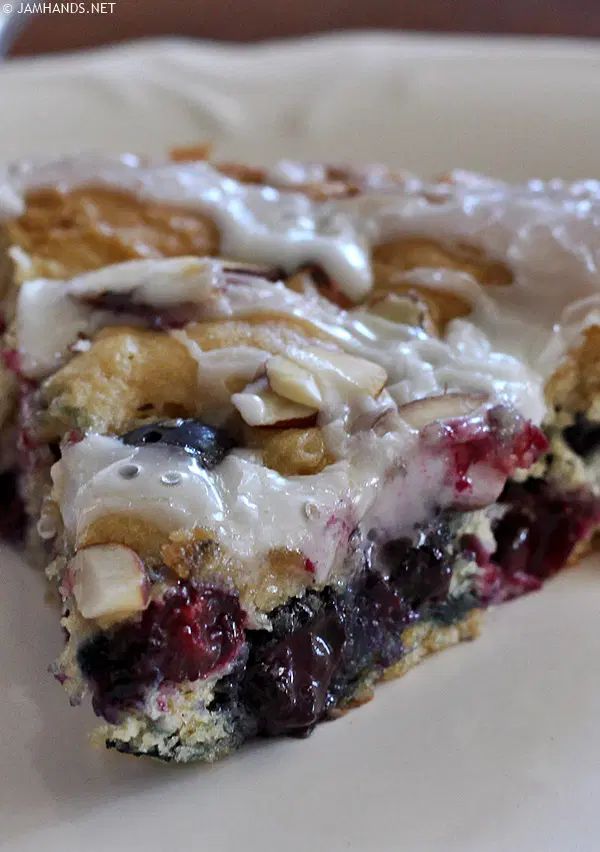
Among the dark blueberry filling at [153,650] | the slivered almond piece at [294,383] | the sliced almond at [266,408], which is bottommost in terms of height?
the dark blueberry filling at [153,650]

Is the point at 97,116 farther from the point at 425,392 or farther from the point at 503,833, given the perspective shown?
the point at 503,833

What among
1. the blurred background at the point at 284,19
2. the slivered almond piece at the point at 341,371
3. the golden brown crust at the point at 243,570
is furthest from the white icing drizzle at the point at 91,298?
the blurred background at the point at 284,19

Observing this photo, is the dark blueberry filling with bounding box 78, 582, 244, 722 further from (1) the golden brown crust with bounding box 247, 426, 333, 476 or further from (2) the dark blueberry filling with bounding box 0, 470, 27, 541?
(2) the dark blueberry filling with bounding box 0, 470, 27, 541

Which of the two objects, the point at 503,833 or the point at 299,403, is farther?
the point at 299,403

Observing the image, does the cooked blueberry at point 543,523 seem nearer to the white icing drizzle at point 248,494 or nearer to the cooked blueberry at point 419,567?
Result: the cooked blueberry at point 419,567

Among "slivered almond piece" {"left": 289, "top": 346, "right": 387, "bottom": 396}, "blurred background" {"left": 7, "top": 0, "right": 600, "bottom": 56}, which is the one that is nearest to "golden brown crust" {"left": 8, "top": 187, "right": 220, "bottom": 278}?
"slivered almond piece" {"left": 289, "top": 346, "right": 387, "bottom": 396}

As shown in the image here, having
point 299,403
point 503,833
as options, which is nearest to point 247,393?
point 299,403

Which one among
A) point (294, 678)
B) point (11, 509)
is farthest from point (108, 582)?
point (11, 509)

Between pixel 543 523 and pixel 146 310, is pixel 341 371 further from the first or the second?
pixel 543 523
